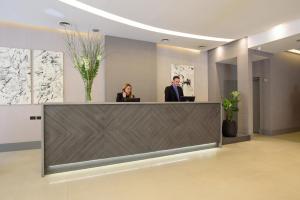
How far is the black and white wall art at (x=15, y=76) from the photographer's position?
5102 millimetres

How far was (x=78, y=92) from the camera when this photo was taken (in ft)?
19.5

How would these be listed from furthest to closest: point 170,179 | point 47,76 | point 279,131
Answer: point 279,131 → point 47,76 → point 170,179

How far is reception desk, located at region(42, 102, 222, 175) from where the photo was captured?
336cm

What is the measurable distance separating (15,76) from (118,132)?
3.42 metres

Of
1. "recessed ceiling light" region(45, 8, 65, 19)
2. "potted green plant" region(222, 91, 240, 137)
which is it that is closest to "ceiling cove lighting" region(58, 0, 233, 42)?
"recessed ceiling light" region(45, 8, 65, 19)

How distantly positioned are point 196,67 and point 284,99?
3485mm

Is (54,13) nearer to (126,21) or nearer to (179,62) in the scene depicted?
(126,21)

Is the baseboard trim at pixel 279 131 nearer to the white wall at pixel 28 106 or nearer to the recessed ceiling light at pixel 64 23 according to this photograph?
the white wall at pixel 28 106

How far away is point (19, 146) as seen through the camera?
527 centimetres

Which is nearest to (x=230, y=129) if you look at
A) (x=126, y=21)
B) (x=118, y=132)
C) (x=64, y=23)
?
(x=118, y=132)

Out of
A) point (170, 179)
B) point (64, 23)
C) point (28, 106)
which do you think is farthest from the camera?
point (28, 106)

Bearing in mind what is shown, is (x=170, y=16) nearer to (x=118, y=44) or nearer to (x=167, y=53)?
(x=118, y=44)

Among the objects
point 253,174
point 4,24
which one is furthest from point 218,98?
point 4,24

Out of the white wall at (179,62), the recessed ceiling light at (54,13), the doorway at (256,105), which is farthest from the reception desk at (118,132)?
the doorway at (256,105)
